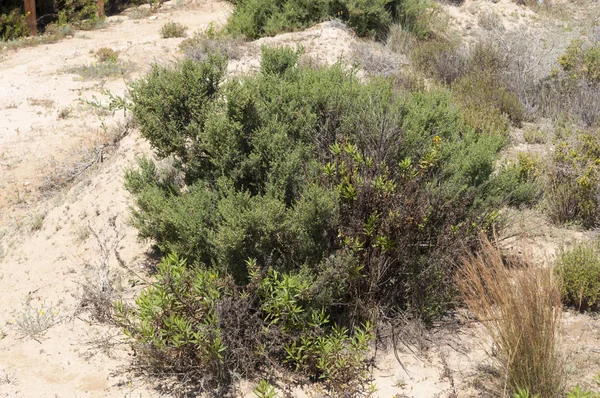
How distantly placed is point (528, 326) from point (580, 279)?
59.5 inches

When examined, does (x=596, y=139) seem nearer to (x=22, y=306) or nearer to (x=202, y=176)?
(x=202, y=176)

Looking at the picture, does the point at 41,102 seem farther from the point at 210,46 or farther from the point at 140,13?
the point at 140,13

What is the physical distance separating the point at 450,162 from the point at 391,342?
159 centimetres

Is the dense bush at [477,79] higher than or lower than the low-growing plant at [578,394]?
lower

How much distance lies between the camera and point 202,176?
4.97 m

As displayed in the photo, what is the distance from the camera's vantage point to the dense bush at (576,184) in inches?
238

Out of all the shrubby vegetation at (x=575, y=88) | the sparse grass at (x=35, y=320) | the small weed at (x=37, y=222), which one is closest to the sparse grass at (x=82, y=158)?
the small weed at (x=37, y=222)

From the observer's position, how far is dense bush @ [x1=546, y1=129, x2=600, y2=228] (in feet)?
19.8

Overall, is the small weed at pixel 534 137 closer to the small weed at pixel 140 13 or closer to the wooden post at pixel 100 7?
the small weed at pixel 140 13

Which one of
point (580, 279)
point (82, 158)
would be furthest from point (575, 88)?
point (82, 158)

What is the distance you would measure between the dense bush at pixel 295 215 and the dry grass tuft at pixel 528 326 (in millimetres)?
924

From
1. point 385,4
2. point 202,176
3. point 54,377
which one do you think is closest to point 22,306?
point 54,377

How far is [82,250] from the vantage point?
18.5ft

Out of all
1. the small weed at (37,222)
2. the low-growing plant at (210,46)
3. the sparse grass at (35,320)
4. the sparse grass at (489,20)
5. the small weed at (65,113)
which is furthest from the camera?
the sparse grass at (489,20)
